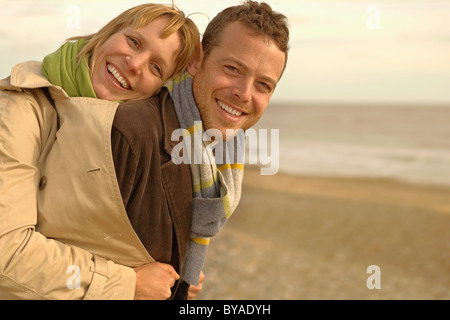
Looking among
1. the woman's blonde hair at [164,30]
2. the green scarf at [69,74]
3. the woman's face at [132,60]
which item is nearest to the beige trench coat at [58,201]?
the green scarf at [69,74]

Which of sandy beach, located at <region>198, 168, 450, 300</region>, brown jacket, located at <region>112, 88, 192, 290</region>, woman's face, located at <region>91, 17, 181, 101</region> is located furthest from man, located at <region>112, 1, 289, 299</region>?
sandy beach, located at <region>198, 168, 450, 300</region>

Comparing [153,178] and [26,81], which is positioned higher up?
[26,81]

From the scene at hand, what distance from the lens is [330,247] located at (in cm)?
941

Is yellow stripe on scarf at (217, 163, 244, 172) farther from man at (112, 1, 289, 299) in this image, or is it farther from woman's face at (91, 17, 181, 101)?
woman's face at (91, 17, 181, 101)

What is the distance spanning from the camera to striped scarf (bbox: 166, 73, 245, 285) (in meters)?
2.41

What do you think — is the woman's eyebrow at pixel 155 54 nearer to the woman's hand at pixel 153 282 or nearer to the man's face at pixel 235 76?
the man's face at pixel 235 76

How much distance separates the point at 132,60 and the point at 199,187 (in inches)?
24.7

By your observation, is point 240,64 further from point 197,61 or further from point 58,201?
point 58,201

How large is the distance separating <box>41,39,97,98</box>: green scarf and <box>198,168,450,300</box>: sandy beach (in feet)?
16.0

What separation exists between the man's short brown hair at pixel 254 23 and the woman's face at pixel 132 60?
196 millimetres

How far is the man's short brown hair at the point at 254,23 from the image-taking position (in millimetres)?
2529

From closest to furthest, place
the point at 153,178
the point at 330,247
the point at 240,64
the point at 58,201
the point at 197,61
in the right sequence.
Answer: the point at 58,201 < the point at 153,178 < the point at 240,64 < the point at 197,61 < the point at 330,247

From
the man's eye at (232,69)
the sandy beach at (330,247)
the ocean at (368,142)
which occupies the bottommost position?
the ocean at (368,142)

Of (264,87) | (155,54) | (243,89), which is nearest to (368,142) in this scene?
(264,87)
